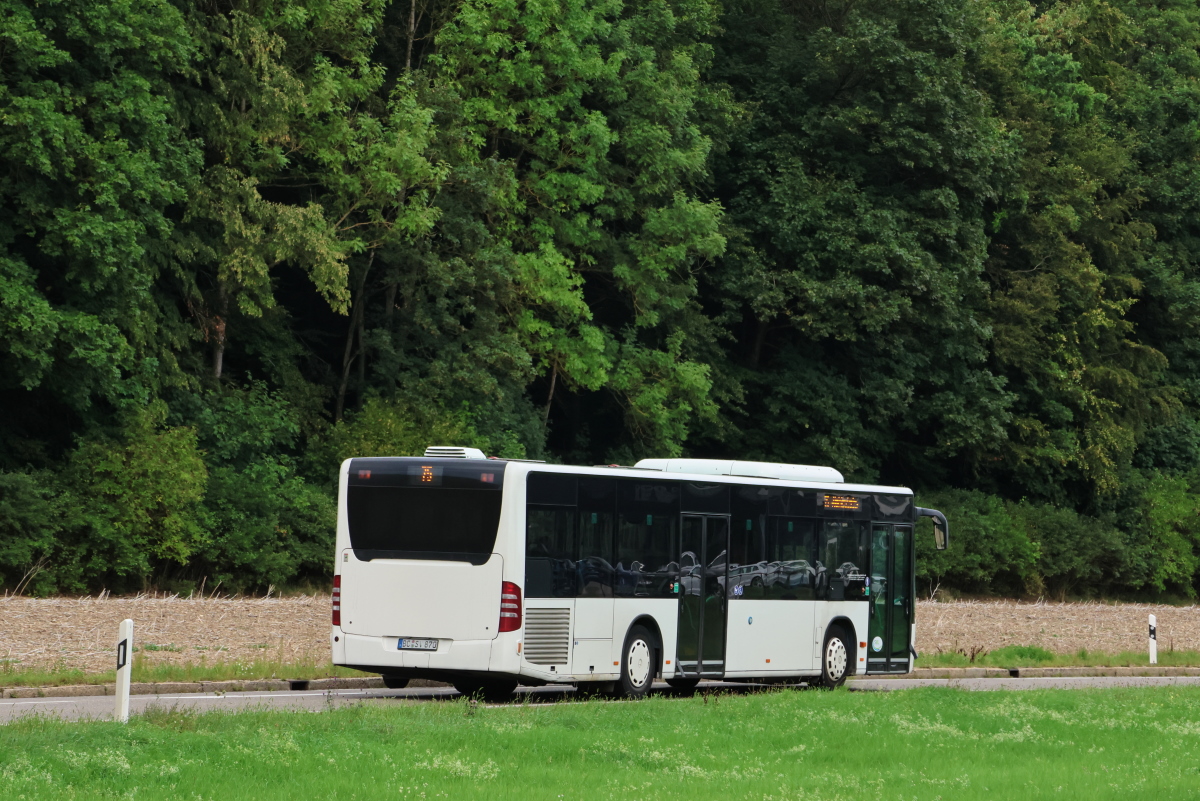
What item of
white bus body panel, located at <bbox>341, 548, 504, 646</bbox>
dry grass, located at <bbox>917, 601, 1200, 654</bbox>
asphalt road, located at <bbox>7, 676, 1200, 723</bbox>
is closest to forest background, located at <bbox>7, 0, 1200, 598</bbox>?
dry grass, located at <bbox>917, 601, 1200, 654</bbox>

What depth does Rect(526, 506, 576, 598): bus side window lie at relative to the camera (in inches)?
728

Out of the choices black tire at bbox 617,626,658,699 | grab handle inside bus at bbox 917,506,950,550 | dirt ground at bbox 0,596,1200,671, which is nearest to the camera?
black tire at bbox 617,626,658,699

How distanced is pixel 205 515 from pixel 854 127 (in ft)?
83.2

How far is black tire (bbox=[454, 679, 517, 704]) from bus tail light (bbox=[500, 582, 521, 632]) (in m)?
1.36

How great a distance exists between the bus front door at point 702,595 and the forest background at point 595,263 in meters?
16.6

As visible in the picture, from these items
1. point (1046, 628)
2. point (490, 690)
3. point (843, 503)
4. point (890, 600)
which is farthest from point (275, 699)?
point (1046, 628)

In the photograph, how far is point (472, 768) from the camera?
1155cm

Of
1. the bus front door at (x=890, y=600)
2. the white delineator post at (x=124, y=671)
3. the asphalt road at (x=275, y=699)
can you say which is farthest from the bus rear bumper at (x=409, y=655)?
the bus front door at (x=890, y=600)

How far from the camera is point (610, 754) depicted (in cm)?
1302

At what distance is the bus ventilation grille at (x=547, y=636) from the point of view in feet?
60.1

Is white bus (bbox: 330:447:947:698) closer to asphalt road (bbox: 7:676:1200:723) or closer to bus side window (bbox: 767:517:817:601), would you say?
bus side window (bbox: 767:517:817:601)

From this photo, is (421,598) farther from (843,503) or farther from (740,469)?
(843,503)

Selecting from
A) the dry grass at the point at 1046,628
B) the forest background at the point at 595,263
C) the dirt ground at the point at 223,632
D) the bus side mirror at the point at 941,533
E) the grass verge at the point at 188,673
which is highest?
the forest background at the point at 595,263

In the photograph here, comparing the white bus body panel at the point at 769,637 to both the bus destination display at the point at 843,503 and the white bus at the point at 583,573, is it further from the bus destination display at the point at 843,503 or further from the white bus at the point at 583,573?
the bus destination display at the point at 843,503
